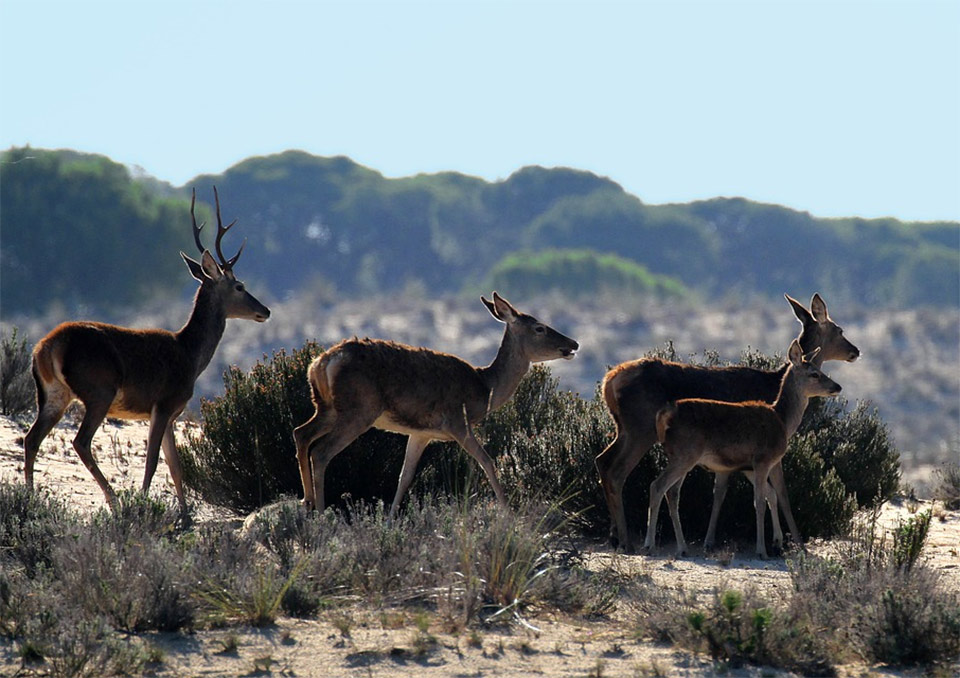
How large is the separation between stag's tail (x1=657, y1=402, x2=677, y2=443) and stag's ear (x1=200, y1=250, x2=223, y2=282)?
449cm

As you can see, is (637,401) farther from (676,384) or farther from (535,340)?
(535,340)

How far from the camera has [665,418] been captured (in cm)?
1173

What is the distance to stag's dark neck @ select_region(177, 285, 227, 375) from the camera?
12.8 metres

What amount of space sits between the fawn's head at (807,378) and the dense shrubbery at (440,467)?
2.30 ft

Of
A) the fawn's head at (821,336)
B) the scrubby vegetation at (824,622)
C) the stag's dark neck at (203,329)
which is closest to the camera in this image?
the scrubby vegetation at (824,622)

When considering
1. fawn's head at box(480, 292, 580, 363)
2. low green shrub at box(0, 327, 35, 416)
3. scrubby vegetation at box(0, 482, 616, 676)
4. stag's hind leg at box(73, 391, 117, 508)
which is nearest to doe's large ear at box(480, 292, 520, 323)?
fawn's head at box(480, 292, 580, 363)

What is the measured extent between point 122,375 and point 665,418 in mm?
4612

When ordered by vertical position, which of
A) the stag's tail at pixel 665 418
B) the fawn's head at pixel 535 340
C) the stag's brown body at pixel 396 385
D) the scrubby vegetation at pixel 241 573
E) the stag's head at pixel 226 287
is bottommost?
the scrubby vegetation at pixel 241 573

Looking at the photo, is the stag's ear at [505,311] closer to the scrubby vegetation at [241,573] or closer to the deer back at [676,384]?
the deer back at [676,384]

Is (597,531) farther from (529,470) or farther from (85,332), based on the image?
(85,332)

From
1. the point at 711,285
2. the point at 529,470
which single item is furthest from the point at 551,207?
the point at 529,470

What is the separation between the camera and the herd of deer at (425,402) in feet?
37.7

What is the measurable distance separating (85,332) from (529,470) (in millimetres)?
4352

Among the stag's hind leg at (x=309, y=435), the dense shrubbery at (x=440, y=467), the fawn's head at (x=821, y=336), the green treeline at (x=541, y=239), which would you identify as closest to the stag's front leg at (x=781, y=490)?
the dense shrubbery at (x=440, y=467)
